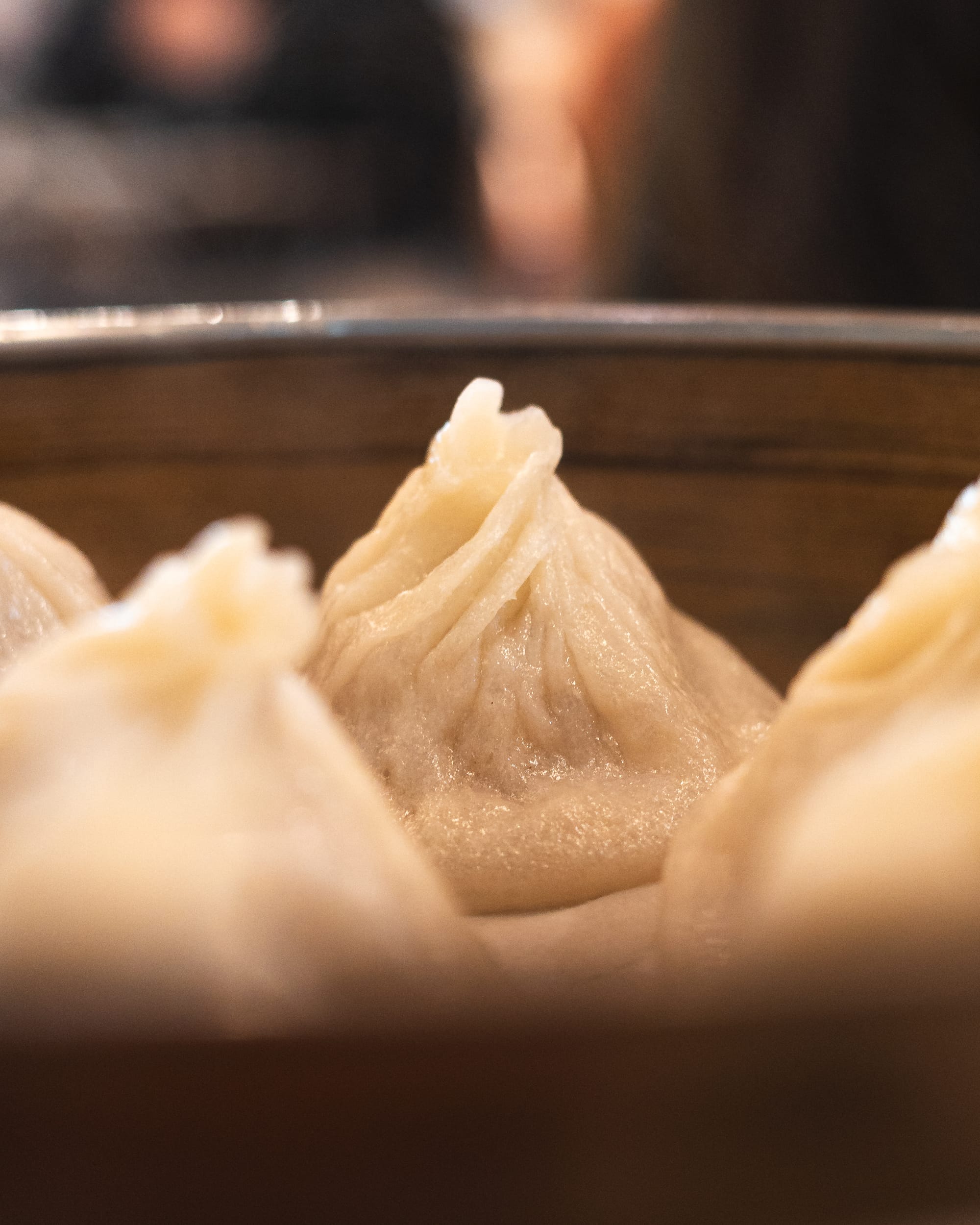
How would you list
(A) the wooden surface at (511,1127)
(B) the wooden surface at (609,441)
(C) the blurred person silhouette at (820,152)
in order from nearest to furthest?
(A) the wooden surface at (511,1127) < (B) the wooden surface at (609,441) < (C) the blurred person silhouette at (820,152)

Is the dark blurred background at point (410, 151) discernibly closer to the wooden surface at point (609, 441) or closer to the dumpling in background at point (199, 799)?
the wooden surface at point (609, 441)

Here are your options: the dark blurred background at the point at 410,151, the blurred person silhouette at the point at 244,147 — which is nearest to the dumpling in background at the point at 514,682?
the dark blurred background at the point at 410,151

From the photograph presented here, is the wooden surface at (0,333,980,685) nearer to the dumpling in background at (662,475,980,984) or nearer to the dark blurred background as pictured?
the dumpling in background at (662,475,980,984)

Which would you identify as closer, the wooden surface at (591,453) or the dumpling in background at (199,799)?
the dumpling in background at (199,799)

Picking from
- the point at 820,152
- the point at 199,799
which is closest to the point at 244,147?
the point at 820,152

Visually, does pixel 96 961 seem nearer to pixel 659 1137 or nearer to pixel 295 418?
pixel 659 1137

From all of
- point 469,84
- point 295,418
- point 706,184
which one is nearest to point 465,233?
point 469,84
